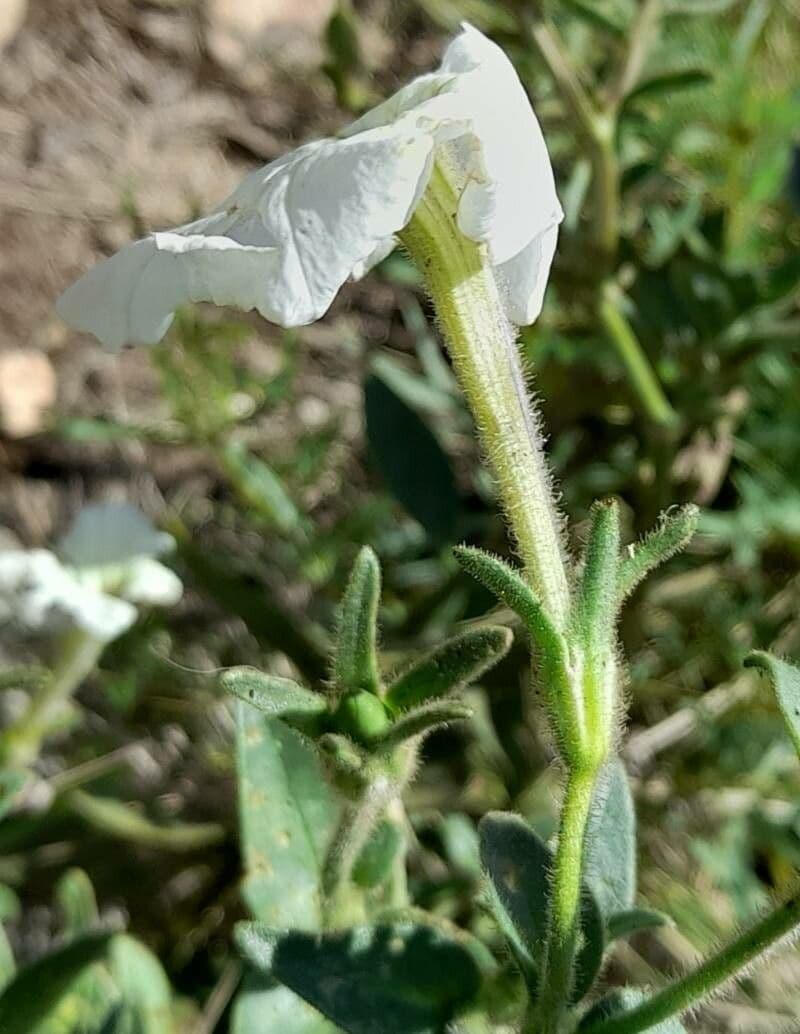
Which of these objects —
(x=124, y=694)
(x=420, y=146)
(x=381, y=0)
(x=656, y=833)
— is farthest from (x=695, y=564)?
(x=381, y=0)

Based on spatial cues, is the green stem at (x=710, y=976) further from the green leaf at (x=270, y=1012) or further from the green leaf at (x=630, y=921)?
the green leaf at (x=270, y=1012)

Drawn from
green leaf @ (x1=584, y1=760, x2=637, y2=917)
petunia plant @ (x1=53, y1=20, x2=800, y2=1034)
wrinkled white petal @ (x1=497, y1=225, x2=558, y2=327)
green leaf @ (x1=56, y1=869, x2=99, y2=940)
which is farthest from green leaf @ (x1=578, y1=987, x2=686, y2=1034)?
green leaf @ (x1=56, y1=869, x2=99, y2=940)

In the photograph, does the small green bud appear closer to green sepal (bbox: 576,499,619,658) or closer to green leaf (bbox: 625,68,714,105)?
green sepal (bbox: 576,499,619,658)

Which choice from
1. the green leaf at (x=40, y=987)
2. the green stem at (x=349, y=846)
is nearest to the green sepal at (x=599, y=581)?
the green stem at (x=349, y=846)

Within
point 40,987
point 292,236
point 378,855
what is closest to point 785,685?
point 292,236

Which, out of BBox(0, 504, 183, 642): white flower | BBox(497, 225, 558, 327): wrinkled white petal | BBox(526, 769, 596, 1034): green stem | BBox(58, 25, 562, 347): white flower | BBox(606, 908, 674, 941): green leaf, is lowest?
BBox(0, 504, 183, 642): white flower

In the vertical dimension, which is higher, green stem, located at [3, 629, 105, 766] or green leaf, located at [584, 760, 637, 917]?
green leaf, located at [584, 760, 637, 917]
